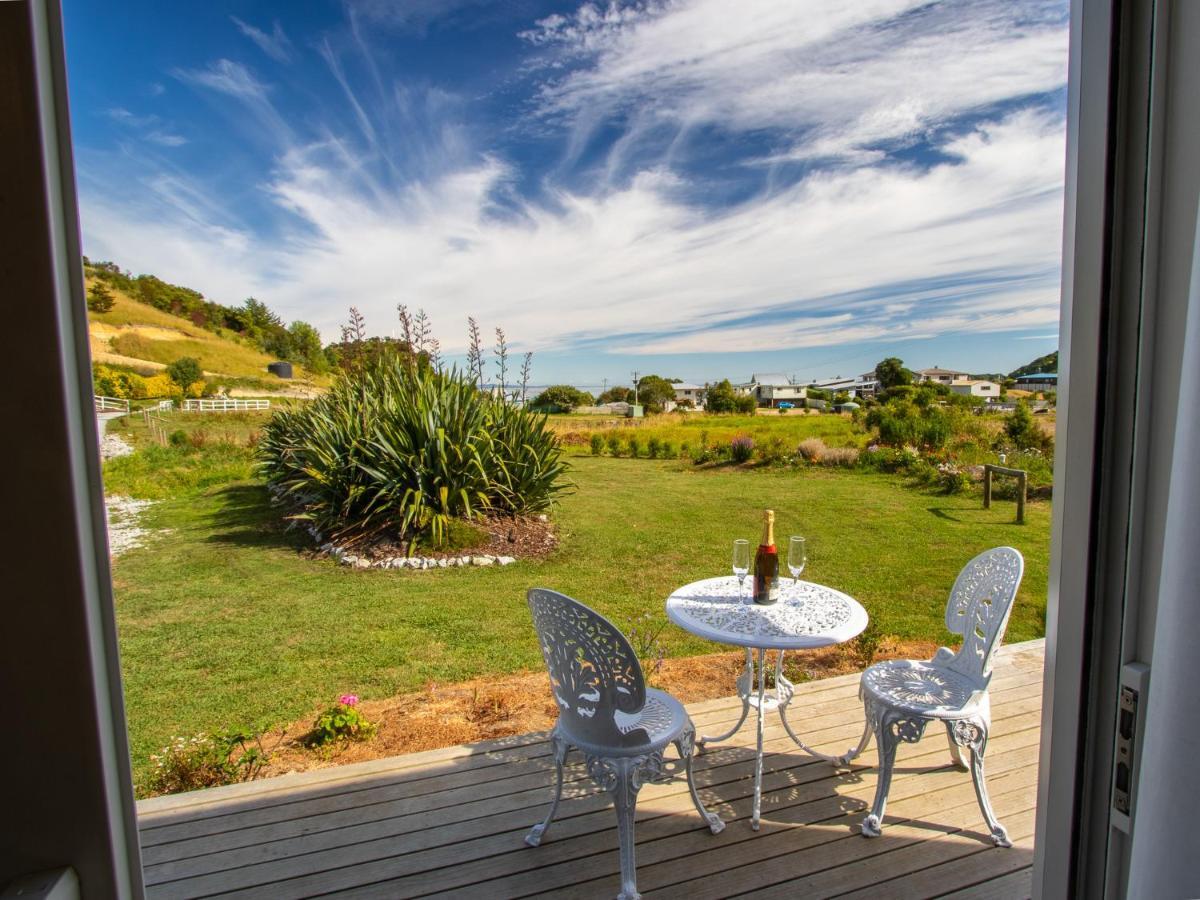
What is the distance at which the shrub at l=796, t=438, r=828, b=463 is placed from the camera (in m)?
7.99

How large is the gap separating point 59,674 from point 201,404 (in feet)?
30.1

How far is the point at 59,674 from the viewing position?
1.72 feet

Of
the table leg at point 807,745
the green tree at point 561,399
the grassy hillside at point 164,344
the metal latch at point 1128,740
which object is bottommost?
the table leg at point 807,745

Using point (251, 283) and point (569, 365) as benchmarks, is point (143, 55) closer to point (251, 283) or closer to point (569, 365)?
point (251, 283)

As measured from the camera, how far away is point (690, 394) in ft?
33.5

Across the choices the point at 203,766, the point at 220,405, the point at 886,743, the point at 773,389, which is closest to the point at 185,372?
the point at 220,405

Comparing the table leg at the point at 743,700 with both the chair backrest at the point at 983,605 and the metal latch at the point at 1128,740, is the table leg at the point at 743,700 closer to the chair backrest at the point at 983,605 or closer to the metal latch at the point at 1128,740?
the chair backrest at the point at 983,605

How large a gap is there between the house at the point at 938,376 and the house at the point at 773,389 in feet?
5.55

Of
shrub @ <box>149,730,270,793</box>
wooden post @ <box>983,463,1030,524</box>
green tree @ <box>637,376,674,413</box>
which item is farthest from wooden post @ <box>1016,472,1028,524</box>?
shrub @ <box>149,730,270,793</box>

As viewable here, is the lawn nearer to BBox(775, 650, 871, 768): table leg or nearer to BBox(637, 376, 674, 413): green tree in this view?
BBox(775, 650, 871, 768): table leg

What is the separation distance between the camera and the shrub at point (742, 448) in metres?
8.37

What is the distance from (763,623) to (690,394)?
339 inches

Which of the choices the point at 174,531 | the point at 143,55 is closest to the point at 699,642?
the point at 174,531

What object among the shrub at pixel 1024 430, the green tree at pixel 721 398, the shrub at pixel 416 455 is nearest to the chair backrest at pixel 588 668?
the shrub at pixel 416 455
